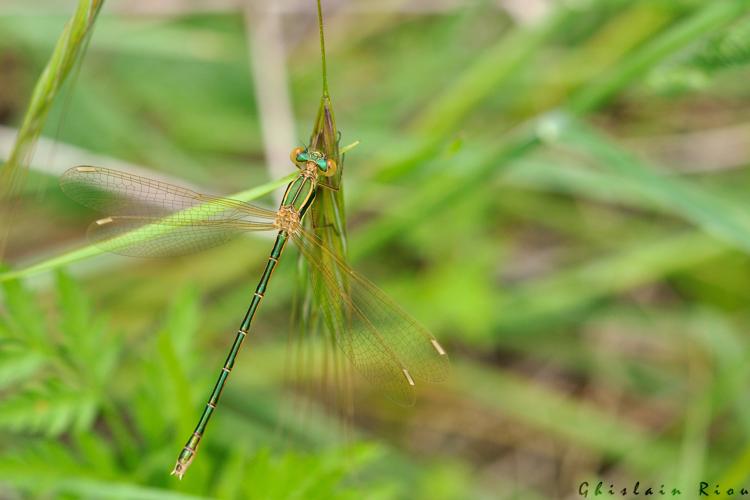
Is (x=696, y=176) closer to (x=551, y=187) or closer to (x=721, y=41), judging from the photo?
(x=551, y=187)

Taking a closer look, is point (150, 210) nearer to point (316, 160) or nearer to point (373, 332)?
→ point (316, 160)

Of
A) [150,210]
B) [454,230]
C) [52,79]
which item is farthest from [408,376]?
[454,230]

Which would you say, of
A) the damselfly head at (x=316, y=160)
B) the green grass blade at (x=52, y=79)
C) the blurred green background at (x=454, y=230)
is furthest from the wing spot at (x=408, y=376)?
the green grass blade at (x=52, y=79)

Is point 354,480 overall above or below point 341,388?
below

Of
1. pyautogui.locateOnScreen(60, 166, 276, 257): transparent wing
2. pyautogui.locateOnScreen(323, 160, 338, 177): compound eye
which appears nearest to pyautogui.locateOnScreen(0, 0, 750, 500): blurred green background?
pyautogui.locateOnScreen(60, 166, 276, 257): transparent wing

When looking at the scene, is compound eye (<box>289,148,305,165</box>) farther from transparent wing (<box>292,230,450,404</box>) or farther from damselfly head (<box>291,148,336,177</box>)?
transparent wing (<box>292,230,450,404</box>)

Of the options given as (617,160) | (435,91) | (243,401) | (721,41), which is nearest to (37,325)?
(243,401)
